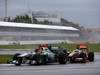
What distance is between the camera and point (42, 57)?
18.5 m

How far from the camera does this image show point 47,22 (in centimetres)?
1670

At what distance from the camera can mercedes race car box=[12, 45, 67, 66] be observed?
18234 millimetres

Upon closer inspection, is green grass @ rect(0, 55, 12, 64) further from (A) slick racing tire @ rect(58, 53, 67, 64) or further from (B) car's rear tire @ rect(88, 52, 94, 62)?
(B) car's rear tire @ rect(88, 52, 94, 62)

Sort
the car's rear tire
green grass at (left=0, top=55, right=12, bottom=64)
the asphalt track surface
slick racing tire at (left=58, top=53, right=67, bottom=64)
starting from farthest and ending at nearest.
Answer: the car's rear tire < green grass at (left=0, top=55, right=12, bottom=64) < slick racing tire at (left=58, top=53, right=67, bottom=64) < the asphalt track surface

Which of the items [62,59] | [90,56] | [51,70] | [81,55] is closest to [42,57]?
[62,59]

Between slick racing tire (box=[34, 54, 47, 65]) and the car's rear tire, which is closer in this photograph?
slick racing tire (box=[34, 54, 47, 65])

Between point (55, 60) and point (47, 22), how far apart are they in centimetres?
275

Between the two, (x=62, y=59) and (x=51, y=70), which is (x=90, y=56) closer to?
(x=62, y=59)

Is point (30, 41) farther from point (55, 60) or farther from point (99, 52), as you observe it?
point (99, 52)

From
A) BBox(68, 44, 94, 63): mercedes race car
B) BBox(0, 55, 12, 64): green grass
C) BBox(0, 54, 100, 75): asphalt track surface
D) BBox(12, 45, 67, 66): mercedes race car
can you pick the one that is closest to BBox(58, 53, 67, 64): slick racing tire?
BBox(12, 45, 67, 66): mercedes race car

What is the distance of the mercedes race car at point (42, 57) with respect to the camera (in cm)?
1823

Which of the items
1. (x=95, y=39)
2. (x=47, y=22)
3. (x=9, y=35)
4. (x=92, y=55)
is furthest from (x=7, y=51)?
(x=95, y=39)

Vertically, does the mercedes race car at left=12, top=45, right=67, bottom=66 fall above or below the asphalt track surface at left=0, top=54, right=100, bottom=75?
above

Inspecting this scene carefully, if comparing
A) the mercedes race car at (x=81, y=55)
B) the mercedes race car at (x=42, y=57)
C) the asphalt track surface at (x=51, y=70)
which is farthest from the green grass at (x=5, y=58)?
the asphalt track surface at (x=51, y=70)
